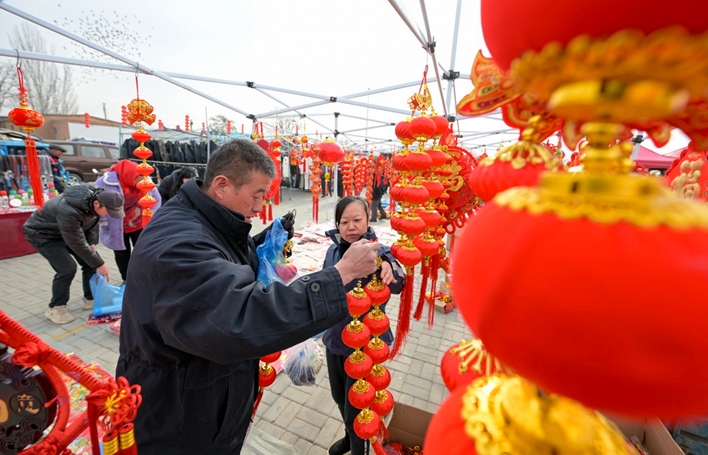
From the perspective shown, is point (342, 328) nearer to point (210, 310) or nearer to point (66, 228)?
point (210, 310)

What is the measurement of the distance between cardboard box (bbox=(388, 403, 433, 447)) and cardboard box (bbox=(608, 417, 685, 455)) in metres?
1.04

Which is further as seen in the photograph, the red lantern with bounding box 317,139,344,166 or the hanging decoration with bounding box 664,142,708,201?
the red lantern with bounding box 317,139,344,166

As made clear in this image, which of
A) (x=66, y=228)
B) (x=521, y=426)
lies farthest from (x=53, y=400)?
(x=66, y=228)

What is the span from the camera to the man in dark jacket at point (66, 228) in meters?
3.43

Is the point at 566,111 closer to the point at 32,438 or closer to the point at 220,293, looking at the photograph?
the point at 220,293

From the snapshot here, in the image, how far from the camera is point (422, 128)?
4.61 feet

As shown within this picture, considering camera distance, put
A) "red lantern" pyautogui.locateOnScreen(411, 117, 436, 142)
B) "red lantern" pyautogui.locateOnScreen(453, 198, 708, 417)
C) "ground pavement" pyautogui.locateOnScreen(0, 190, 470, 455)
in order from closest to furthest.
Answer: "red lantern" pyautogui.locateOnScreen(453, 198, 708, 417) < "red lantern" pyautogui.locateOnScreen(411, 117, 436, 142) < "ground pavement" pyautogui.locateOnScreen(0, 190, 470, 455)

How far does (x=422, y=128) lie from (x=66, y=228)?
4.09 metres

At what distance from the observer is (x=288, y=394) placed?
9.04ft

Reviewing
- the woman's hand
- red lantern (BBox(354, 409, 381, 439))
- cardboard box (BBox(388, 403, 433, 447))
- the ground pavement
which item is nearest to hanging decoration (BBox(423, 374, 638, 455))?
the woman's hand

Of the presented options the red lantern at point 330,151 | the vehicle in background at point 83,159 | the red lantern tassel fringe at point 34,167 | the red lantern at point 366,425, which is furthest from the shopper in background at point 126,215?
the vehicle in background at point 83,159

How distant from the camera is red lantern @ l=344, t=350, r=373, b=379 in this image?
4.57 ft

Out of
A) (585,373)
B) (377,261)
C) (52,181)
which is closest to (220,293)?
(377,261)

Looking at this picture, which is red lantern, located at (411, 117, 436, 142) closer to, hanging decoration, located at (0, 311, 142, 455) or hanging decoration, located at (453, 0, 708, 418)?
hanging decoration, located at (453, 0, 708, 418)
